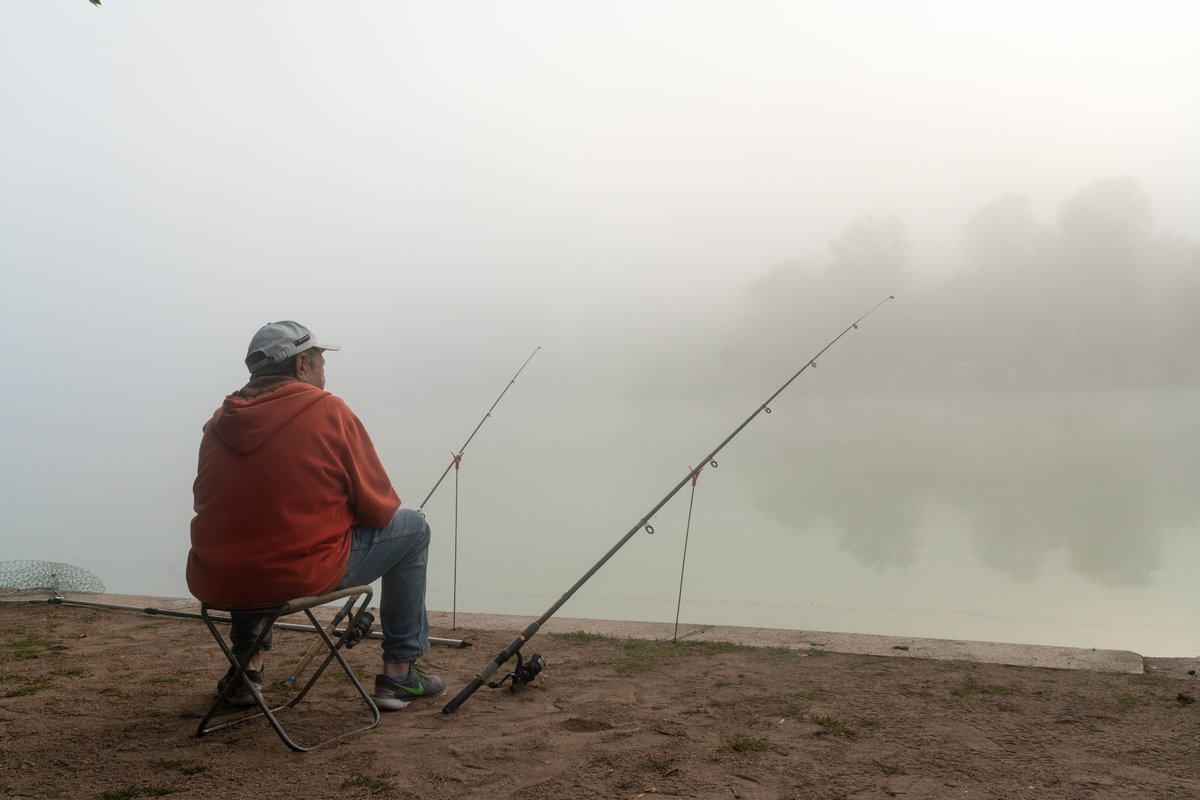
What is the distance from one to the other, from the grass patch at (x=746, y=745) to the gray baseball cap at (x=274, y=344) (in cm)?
157

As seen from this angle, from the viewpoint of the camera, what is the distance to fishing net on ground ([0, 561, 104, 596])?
4430mm

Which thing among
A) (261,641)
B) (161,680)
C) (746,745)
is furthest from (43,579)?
(746,745)

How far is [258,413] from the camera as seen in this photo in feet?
7.00

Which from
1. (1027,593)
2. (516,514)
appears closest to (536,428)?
(516,514)

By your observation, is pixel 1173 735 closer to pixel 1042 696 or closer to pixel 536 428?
pixel 1042 696

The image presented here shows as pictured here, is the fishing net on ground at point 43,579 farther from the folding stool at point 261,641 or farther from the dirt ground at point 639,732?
the folding stool at point 261,641

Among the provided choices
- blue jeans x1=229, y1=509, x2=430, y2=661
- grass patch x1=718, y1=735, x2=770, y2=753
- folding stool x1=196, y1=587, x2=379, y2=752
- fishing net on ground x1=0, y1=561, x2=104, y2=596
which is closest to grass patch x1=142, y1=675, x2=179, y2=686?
blue jeans x1=229, y1=509, x2=430, y2=661

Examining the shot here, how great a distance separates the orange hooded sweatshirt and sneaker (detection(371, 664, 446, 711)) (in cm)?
48

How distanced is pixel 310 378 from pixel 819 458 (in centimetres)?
1706

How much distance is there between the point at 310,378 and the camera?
95.2 inches

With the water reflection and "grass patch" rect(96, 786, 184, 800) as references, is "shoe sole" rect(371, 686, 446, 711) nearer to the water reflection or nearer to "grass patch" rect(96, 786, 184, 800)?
"grass patch" rect(96, 786, 184, 800)

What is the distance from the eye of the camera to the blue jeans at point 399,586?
7.88 feet

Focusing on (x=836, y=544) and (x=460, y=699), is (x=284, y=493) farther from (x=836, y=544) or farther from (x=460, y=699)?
(x=836, y=544)

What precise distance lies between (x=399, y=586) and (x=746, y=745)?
3.58 feet
